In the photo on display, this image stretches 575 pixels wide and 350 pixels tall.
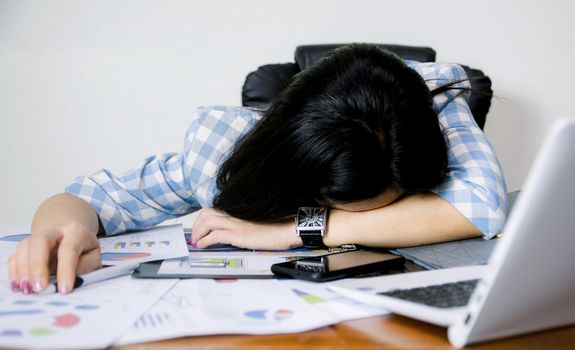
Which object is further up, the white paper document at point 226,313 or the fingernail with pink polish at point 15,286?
the white paper document at point 226,313

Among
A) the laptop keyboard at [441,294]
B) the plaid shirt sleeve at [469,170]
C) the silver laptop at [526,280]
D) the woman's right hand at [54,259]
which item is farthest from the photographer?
the plaid shirt sleeve at [469,170]

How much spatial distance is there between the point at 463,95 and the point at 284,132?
50 centimetres

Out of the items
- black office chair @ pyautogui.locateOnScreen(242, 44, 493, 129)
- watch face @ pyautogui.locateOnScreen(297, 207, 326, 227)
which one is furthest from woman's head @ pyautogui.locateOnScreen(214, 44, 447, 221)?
black office chair @ pyautogui.locateOnScreen(242, 44, 493, 129)

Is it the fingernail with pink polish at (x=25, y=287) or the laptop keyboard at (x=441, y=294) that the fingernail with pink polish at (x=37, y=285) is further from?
the laptop keyboard at (x=441, y=294)

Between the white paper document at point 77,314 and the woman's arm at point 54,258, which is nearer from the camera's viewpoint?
the white paper document at point 77,314

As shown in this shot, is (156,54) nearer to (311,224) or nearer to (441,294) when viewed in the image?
(311,224)

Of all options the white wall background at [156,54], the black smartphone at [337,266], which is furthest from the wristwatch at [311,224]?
the white wall background at [156,54]

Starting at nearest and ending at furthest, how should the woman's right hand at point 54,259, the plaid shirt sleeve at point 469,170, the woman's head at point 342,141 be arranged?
the woman's right hand at point 54,259 < the woman's head at point 342,141 < the plaid shirt sleeve at point 469,170

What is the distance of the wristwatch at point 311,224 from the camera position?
2.90ft

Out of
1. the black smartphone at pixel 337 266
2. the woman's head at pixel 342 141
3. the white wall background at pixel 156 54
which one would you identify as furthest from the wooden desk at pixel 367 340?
the white wall background at pixel 156 54

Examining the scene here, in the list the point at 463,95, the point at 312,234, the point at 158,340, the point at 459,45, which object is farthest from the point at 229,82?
the point at 158,340

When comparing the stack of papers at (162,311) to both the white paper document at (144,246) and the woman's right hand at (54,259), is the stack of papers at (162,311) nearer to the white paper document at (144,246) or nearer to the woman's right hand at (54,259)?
the woman's right hand at (54,259)

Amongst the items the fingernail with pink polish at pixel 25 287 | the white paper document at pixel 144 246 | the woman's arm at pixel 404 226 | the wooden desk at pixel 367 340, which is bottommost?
the white paper document at pixel 144 246

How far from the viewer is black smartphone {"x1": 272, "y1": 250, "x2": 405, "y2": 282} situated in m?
0.65
